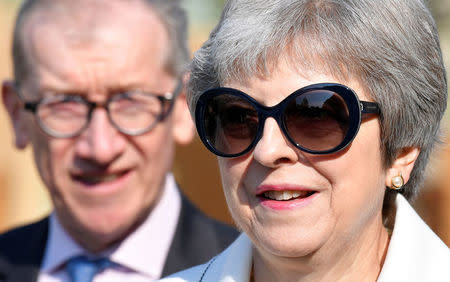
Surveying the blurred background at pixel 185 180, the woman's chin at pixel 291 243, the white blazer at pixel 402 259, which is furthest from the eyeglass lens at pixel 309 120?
the blurred background at pixel 185 180

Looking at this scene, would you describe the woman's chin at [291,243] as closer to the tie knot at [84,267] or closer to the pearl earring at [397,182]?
the pearl earring at [397,182]

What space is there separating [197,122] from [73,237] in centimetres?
166

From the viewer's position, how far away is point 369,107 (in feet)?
6.96

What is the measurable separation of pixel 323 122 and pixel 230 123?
28cm

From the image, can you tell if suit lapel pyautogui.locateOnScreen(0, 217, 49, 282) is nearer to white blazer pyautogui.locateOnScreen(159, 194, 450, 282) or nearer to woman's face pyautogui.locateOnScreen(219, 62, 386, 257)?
white blazer pyautogui.locateOnScreen(159, 194, 450, 282)

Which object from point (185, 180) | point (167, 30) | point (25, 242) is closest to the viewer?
A: point (25, 242)

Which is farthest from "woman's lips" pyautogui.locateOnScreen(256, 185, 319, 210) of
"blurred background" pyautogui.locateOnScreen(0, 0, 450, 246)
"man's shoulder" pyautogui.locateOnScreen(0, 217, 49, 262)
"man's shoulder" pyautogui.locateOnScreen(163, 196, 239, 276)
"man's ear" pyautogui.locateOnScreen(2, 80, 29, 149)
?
"blurred background" pyautogui.locateOnScreen(0, 0, 450, 246)

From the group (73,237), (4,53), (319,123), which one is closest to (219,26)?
(319,123)

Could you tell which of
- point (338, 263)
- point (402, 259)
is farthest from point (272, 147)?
point (402, 259)

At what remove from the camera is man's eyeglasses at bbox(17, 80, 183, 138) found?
3602 millimetres

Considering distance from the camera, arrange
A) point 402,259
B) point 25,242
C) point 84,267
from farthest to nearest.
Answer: point 25,242 < point 84,267 < point 402,259

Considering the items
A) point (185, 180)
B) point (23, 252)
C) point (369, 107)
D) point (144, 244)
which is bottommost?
point (185, 180)

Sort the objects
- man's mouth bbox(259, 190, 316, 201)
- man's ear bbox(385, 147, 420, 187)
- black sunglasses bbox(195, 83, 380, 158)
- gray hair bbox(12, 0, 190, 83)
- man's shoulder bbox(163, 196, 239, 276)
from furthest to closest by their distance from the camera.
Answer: gray hair bbox(12, 0, 190, 83)
man's shoulder bbox(163, 196, 239, 276)
man's ear bbox(385, 147, 420, 187)
man's mouth bbox(259, 190, 316, 201)
black sunglasses bbox(195, 83, 380, 158)

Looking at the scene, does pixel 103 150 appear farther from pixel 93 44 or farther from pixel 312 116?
pixel 312 116
